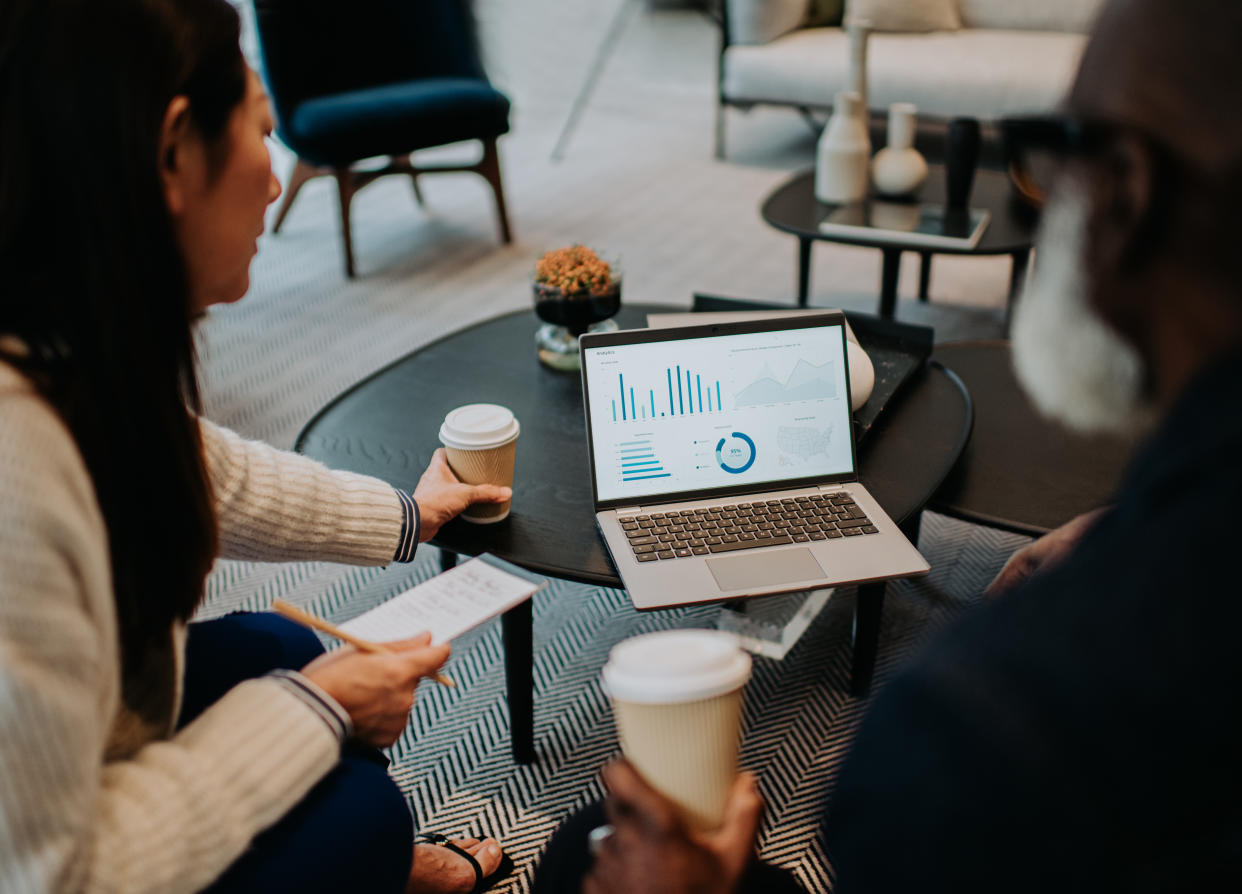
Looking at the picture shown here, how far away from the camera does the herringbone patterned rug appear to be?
1.40m

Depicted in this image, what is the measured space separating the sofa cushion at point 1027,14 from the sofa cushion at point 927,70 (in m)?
0.04

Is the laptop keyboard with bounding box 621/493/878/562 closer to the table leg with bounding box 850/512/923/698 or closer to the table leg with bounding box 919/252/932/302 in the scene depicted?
the table leg with bounding box 850/512/923/698

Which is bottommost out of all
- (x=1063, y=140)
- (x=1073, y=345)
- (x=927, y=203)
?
(x=927, y=203)

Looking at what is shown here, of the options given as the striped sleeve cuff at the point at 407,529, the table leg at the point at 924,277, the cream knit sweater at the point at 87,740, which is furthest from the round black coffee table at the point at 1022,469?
the table leg at the point at 924,277

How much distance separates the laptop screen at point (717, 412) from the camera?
127cm

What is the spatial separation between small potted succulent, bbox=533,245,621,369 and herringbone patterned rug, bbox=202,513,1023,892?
0.46 metres

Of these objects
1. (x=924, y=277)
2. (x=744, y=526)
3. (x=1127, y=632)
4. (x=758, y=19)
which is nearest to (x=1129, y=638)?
(x=1127, y=632)

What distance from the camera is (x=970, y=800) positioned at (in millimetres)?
514

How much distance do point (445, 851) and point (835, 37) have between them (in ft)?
12.3

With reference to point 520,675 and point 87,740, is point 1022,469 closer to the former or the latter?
point 520,675

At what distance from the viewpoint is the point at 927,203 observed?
259 centimetres

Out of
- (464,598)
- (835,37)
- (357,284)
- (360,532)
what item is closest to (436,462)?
(360,532)

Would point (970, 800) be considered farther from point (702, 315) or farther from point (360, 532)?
point (702, 315)

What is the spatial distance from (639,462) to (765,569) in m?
0.22
